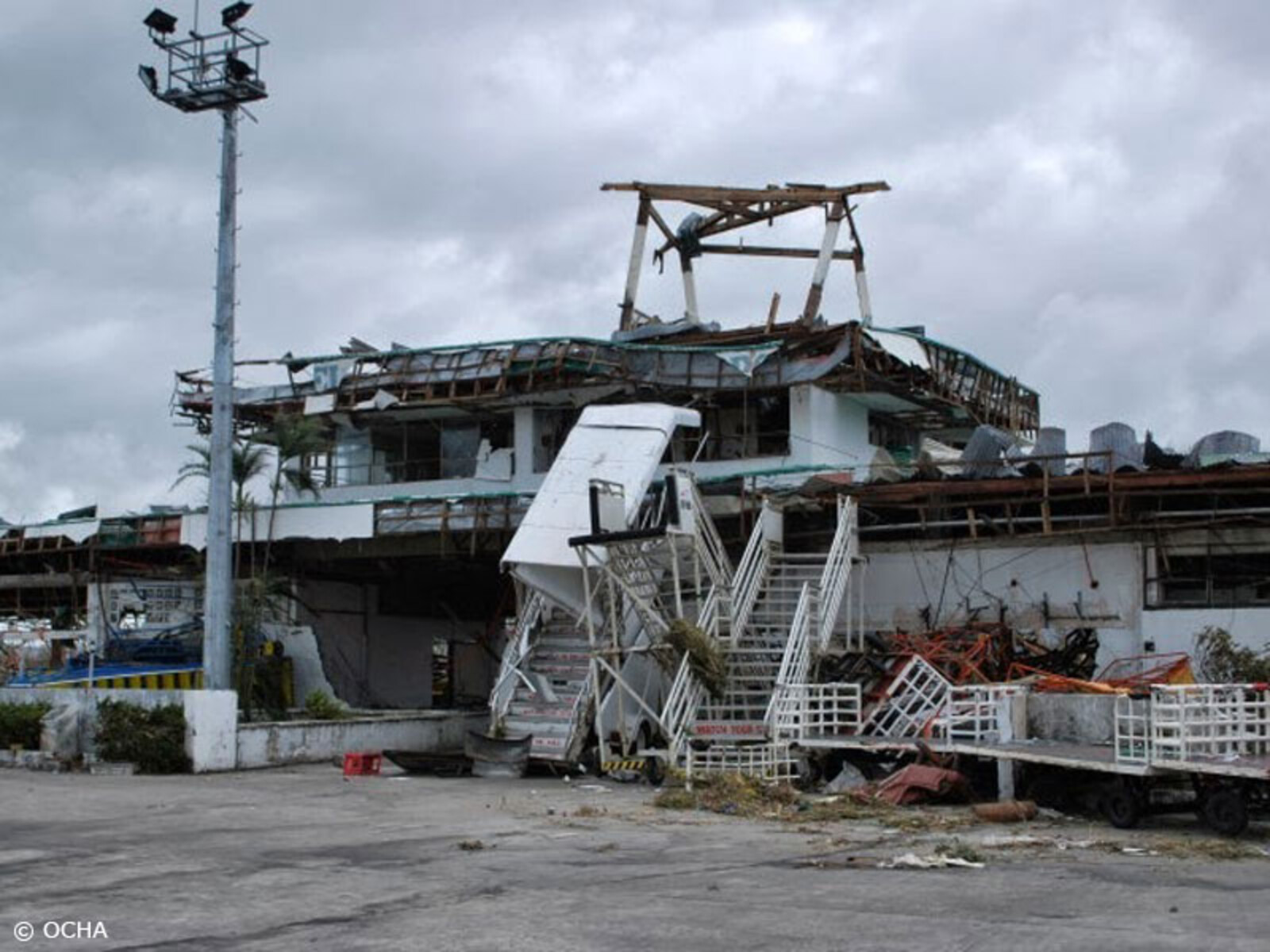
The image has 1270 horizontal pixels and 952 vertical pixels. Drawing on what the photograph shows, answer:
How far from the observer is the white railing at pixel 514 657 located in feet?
82.5

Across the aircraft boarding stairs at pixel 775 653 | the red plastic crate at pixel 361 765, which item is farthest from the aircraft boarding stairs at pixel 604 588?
the red plastic crate at pixel 361 765

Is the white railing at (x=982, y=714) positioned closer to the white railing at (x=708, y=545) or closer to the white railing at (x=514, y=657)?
the white railing at (x=708, y=545)

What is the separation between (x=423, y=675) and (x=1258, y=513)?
2271 cm

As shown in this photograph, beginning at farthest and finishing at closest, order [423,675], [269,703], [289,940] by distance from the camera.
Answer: [423,675]
[269,703]
[289,940]

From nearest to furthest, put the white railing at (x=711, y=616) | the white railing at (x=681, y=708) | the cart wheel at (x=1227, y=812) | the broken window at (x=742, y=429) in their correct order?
the cart wheel at (x=1227, y=812) → the white railing at (x=681, y=708) → the white railing at (x=711, y=616) → the broken window at (x=742, y=429)

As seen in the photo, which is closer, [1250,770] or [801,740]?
[1250,770]

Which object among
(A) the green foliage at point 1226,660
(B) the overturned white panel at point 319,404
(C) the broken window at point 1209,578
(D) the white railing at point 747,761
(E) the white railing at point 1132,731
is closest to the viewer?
(E) the white railing at point 1132,731

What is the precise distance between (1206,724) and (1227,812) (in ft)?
3.14

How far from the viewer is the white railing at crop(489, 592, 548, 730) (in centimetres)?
2514

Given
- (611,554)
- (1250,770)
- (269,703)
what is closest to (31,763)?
(269,703)

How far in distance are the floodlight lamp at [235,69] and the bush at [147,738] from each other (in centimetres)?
1103

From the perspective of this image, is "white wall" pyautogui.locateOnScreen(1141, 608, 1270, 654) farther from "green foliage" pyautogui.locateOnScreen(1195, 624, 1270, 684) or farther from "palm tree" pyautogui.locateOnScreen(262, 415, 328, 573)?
"palm tree" pyautogui.locateOnScreen(262, 415, 328, 573)

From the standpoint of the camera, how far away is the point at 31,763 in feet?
78.0

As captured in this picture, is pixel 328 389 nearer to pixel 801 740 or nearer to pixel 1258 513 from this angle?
pixel 801 740
